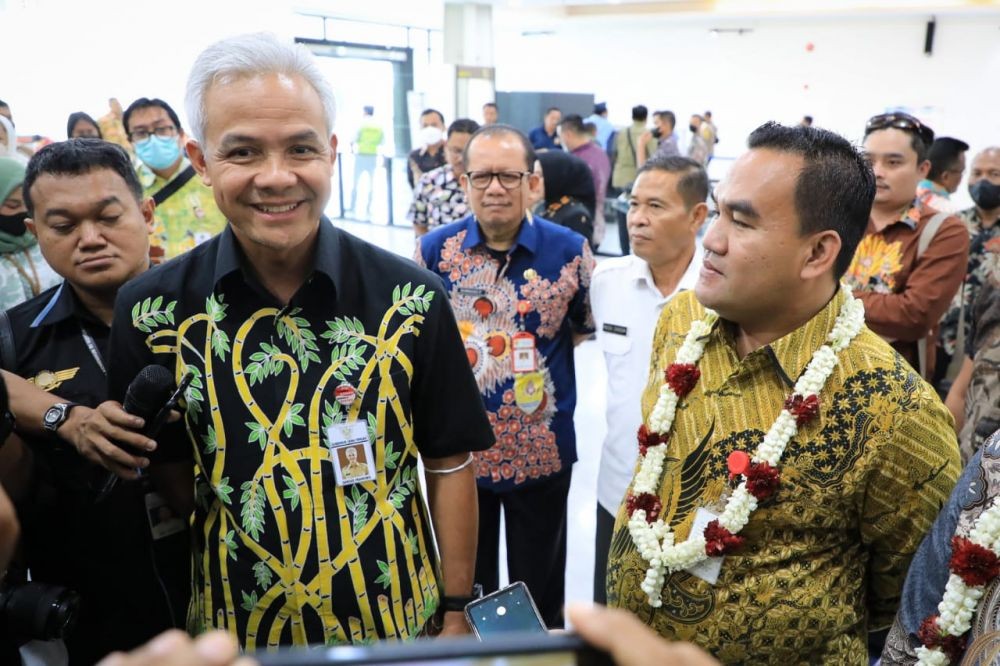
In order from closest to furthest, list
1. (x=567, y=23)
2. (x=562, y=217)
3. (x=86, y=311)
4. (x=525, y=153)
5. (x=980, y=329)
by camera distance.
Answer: (x=86, y=311), (x=980, y=329), (x=525, y=153), (x=562, y=217), (x=567, y=23)

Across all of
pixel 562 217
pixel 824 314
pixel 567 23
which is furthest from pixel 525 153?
pixel 567 23

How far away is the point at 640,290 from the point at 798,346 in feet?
3.15

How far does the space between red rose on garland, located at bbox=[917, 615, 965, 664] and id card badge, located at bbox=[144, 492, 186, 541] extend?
142 centimetres

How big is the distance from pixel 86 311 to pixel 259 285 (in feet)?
2.03

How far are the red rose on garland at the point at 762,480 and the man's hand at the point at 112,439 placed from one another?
41.4 inches

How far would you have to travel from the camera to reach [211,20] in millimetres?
6711

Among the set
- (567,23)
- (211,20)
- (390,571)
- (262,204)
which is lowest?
(390,571)

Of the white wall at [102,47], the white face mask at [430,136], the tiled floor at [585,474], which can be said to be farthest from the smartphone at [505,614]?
the white face mask at [430,136]

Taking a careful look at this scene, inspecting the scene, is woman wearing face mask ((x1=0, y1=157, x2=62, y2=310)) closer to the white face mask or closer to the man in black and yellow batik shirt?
the man in black and yellow batik shirt

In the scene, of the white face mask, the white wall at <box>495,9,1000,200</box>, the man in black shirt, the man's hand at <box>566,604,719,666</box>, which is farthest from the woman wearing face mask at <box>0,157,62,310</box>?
the white wall at <box>495,9,1000,200</box>

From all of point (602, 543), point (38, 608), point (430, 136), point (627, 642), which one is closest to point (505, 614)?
point (627, 642)

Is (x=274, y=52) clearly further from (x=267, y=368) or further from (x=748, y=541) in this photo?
(x=748, y=541)

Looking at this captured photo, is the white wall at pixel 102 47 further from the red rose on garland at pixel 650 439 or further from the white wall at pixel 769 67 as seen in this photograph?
the white wall at pixel 769 67

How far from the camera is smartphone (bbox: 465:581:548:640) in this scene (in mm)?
1068
